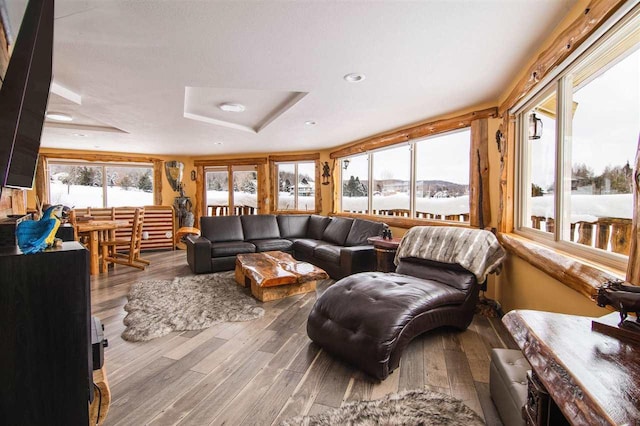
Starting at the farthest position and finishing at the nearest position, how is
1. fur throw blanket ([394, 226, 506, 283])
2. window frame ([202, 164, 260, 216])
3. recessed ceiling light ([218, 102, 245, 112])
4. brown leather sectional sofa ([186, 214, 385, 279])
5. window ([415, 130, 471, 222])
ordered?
window frame ([202, 164, 260, 216]) < brown leather sectional sofa ([186, 214, 385, 279]) < window ([415, 130, 471, 222]) < recessed ceiling light ([218, 102, 245, 112]) < fur throw blanket ([394, 226, 506, 283])

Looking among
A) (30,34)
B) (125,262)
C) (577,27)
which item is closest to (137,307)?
(125,262)

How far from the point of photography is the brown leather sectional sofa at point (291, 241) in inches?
163

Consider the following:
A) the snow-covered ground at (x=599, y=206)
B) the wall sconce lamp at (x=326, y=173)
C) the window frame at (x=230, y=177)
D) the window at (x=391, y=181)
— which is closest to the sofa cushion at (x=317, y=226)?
the wall sconce lamp at (x=326, y=173)

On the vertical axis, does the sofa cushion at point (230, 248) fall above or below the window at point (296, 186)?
below

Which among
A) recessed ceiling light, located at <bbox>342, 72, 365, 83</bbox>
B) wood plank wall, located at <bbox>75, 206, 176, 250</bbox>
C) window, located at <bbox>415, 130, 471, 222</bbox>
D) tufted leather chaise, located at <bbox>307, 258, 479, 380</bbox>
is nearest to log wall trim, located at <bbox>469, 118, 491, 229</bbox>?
window, located at <bbox>415, 130, 471, 222</bbox>

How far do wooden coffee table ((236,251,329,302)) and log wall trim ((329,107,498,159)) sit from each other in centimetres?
239

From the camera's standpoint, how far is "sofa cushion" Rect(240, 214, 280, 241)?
18.1 ft

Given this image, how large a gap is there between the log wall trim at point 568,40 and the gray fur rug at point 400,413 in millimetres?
2125

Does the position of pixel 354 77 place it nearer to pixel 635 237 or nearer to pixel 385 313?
pixel 385 313

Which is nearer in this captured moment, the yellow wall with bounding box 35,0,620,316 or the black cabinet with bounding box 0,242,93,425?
the black cabinet with bounding box 0,242,93,425

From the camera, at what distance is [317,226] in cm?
578

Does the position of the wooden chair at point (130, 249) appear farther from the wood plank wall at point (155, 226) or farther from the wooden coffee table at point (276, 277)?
the wooden coffee table at point (276, 277)

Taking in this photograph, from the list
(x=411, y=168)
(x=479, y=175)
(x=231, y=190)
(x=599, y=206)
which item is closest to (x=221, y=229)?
Answer: (x=231, y=190)

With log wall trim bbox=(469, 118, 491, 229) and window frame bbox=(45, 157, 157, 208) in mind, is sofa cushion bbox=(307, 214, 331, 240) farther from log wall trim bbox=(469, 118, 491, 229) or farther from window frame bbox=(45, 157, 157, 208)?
window frame bbox=(45, 157, 157, 208)
